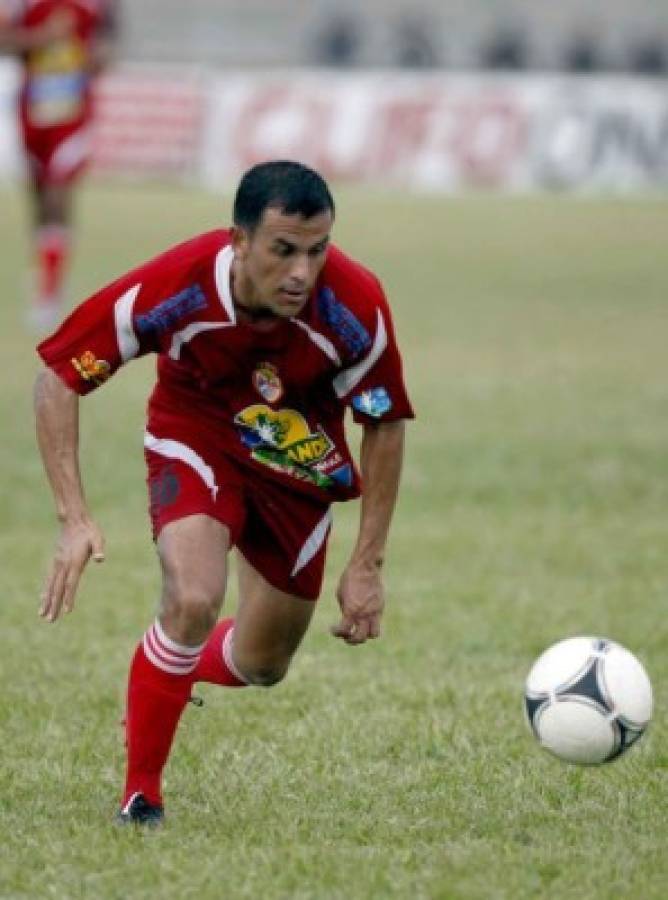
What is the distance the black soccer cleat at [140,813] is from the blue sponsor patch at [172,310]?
43.6 inches

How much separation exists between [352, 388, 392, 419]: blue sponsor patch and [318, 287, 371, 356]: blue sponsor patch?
15cm

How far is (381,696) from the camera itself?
7168 mm

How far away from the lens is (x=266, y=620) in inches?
239

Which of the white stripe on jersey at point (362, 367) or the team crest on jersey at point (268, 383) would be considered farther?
the team crest on jersey at point (268, 383)

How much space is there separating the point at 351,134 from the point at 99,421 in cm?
2291

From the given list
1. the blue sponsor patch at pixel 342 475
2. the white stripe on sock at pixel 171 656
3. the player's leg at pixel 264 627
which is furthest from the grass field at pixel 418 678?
the blue sponsor patch at pixel 342 475

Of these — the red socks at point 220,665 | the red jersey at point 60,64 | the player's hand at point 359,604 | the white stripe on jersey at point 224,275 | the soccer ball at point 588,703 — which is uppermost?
the white stripe on jersey at point 224,275

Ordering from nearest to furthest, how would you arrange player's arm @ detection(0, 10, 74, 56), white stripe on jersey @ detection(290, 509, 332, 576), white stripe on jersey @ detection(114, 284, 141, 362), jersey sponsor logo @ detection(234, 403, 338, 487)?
white stripe on jersey @ detection(114, 284, 141, 362), jersey sponsor logo @ detection(234, 403, 338, 487), white stripe on jersey @ detection(290, 509, 332, 576), player's arm @ detection(0, 10, 74, 56)

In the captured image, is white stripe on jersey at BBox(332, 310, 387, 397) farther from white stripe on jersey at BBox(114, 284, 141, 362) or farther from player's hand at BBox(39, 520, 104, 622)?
player's hand at BBox(39, 520, 104, 622)

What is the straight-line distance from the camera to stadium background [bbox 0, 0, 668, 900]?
5000mm

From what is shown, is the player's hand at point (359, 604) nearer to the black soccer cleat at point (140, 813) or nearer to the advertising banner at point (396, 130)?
the black soccer cleat at point (140, 813)

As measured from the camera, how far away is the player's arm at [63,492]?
5.19 metres

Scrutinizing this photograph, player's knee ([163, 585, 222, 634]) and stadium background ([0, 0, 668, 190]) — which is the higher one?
player's knee ([163, 585, 222, 634])

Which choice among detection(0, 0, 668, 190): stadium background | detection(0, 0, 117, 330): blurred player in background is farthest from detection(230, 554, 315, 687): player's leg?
detection(0, 0, 668, 190): stadium background
